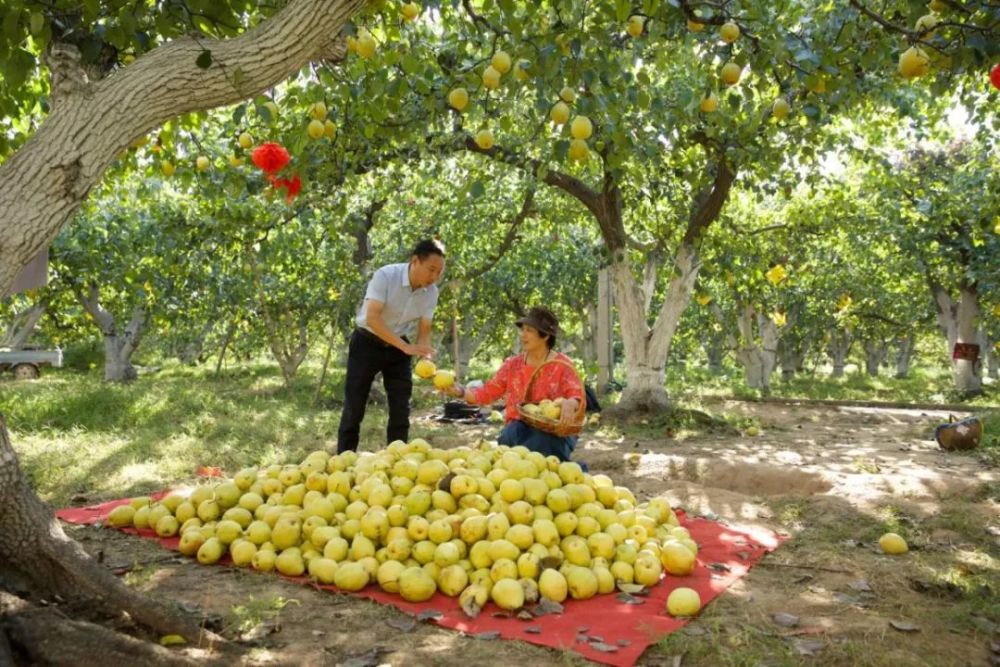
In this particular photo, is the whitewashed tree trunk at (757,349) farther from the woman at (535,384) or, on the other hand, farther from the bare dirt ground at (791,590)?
the woman at (535,384)

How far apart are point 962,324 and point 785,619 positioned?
1626 centimetres

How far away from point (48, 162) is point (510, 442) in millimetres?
3664

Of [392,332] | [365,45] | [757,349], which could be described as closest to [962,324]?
[757,349]

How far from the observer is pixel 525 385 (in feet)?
17.8

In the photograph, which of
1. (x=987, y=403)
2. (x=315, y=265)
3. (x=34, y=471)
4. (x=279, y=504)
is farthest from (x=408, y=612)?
(x=987, y=403)

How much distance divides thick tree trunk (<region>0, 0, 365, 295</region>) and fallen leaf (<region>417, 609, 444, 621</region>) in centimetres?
218

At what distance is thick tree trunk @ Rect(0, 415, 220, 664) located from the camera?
260cm

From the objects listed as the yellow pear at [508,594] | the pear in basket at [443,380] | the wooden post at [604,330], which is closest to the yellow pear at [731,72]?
the pear in basket at [443,380]

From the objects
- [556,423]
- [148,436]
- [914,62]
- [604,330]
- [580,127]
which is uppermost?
[914,62]

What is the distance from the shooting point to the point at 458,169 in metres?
9.42

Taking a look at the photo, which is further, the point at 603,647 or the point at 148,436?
the point at 148,436

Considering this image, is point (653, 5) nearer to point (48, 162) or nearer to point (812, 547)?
point (48, 162)

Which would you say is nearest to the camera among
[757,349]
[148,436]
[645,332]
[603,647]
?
[603,647]

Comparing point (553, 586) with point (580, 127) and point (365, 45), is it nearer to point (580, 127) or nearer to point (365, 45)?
point (580, 127)
